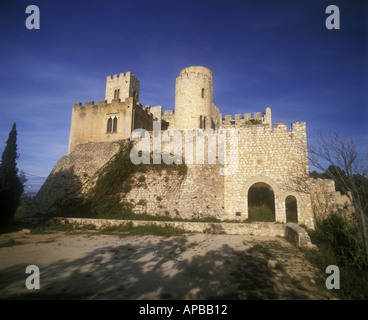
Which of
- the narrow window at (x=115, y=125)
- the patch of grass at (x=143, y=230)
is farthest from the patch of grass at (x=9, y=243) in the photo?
the narrow window at (x=115, y=125)

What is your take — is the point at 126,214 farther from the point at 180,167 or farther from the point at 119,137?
the point at 119,137

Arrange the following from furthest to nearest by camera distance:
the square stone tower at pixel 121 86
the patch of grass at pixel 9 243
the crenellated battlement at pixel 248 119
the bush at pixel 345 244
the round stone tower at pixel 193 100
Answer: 1. the square stone tower at pixel 121 86
2. the crenellated battlement at pixel 248 119
3. the round stone tower at pixel 193 100
4. the patch of grass at pixel 9 243
5. the bush at pixel 345 244

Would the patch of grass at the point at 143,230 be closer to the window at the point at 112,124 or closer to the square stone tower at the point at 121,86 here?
the window at the point at 112,124

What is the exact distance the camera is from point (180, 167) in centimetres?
1515

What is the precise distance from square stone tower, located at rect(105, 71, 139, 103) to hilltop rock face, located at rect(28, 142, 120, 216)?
11870 mm

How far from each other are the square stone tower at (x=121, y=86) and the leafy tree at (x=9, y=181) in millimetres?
16051

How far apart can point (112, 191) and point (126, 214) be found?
7.54 ft

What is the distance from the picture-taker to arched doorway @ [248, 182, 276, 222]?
42.7ft

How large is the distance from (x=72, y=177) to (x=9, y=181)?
432 cm

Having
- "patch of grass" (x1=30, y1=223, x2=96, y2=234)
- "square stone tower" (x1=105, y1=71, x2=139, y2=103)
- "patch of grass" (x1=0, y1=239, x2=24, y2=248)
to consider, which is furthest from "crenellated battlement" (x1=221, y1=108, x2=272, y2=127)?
"patch of grass" (x1=0, y1=239, x2=24, y2=248)

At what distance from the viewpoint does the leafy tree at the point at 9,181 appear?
1183 cm

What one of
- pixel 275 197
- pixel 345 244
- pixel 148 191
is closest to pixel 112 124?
pixel 148 191

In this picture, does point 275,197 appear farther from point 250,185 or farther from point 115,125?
point 115,125
